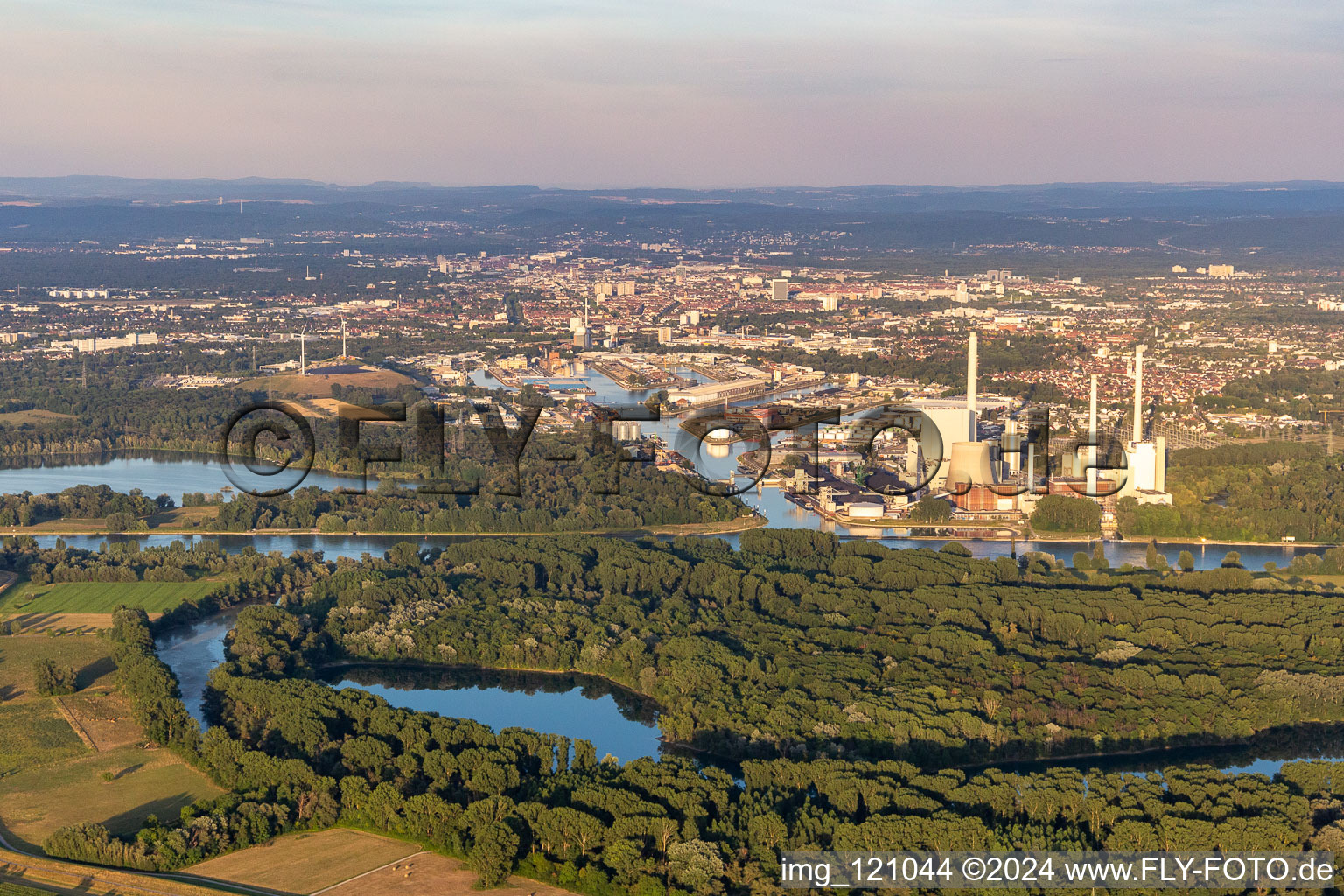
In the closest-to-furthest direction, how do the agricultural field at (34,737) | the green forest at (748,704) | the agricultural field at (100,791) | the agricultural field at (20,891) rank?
the agricultural field at (20,891), the green forest at (748,704), the agricultural field at (100,791), the agricultural field at (34,737)

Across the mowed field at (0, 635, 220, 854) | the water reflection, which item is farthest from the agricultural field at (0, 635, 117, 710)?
the water reflection

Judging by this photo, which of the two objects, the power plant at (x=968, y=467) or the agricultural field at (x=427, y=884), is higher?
the power plant at (x=968, y=467)

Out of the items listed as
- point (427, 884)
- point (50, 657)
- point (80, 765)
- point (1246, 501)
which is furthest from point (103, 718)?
point (1246, 501)

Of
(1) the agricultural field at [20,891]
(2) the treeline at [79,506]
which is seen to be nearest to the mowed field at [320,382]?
(2) the treeline at [79,506]

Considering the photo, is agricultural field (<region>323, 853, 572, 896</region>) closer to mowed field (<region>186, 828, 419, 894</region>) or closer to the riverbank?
mowed field (<region>186, 828, 419, 894</region>)

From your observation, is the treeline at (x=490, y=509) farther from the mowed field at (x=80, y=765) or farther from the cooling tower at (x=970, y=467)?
the mowed field at (x=80, y=765)

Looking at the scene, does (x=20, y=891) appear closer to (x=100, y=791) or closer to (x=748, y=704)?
(x=100, y=791)
